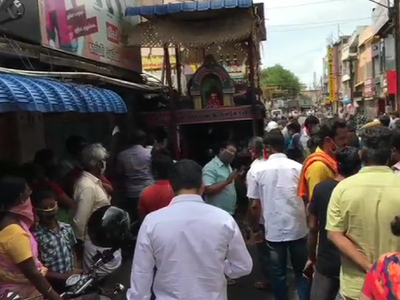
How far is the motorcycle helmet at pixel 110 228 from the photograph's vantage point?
12.0ft

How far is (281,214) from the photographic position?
17.1ft

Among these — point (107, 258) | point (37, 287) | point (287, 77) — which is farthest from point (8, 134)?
point (287, 77)

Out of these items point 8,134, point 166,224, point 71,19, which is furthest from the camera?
point 71,19

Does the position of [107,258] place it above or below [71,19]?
below

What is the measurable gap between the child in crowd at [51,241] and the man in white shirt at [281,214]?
6.42 feet

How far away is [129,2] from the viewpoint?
11.3 metres

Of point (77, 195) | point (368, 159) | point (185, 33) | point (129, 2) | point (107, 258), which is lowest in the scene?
point (107, 258)

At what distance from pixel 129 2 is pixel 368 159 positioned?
8.75 metres

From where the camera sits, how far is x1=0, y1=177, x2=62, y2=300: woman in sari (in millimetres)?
3215

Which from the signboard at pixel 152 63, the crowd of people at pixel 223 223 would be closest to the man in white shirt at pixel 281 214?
the crowd of people at pixel 223 223

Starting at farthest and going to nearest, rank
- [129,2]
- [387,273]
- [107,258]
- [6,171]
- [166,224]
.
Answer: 1. [129,2]
2. [6,171]
3. [107,258]
4. [166,224]
5. [387,273]

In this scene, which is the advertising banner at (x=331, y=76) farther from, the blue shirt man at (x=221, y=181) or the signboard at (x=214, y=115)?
the blue shirt man at (x=221, y=181)

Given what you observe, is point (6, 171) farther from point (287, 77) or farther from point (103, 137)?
point (287, 77)

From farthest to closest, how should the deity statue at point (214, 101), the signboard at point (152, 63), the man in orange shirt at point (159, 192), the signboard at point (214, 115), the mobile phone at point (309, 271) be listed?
1. the signboard at point (152, 63)
2. the deity statue at point (214, 101)
3. the signboard at point (214, 115)
4. the man in orange shirt at point (159, 192)
5. the mobile phone at point (309, 271)
